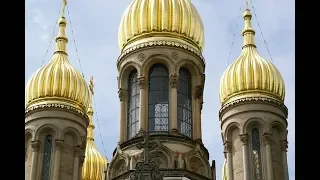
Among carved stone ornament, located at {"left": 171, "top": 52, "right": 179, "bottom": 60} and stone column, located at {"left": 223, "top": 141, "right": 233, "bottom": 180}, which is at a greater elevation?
carved stone ornament, located at {"left": 171, "top": 52, "right": 179, "bottom": 60}

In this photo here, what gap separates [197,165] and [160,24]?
5316 millimetres

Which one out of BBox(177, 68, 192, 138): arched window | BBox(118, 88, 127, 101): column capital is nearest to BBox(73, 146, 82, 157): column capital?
BBox(118, 88, 127, 101): column capital

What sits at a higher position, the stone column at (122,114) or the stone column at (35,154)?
the stone column at (122,114)

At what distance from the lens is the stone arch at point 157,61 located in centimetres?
2305

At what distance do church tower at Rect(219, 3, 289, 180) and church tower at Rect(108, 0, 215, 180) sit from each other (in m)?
1.46

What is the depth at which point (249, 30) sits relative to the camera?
26844 millimetres

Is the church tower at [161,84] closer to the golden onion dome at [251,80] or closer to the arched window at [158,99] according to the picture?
the arched window at [158,99]

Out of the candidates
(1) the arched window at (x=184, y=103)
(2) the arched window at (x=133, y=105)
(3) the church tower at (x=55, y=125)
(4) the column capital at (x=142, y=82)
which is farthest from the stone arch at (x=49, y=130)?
(1) the arched window at (x=184, y=103)

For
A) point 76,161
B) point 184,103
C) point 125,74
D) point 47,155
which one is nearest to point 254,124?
point 184,103

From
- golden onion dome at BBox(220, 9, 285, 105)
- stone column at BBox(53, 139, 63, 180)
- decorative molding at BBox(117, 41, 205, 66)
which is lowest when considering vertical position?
stone column at BBox(53, 139, 63, 180)

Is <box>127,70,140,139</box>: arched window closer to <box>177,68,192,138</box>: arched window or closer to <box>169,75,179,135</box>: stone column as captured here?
<box>169,75,179,135</box>: stone column

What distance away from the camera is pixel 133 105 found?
77.0ft

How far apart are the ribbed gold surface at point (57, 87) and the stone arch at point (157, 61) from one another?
3.21 meters

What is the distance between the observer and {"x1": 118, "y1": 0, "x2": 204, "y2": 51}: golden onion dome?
23.7 meters
